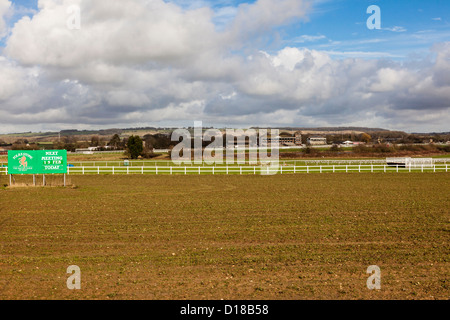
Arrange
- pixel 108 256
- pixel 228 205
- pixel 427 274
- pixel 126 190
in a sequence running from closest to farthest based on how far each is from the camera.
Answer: pixel 427 274 < pixel 108 256 < pixel 228 205 < pixel 126 190

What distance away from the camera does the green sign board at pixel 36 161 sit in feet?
87.5

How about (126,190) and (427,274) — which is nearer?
(427,274)

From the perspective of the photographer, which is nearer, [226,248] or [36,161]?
[226,248]

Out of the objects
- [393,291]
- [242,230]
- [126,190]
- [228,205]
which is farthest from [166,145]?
[393,291]

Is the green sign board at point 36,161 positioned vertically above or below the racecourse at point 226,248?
above

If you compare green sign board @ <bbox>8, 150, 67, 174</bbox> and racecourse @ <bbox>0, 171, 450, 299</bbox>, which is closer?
racecourse @ <bbox>0, 171, 450, 299</bbox>

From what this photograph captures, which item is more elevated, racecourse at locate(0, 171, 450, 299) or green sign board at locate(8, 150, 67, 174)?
green sign board at locate(8, 150, 67, 174)

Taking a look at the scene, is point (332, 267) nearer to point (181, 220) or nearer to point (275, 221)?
point (275, 221)

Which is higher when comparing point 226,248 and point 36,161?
point 36,161

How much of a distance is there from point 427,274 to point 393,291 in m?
1.38

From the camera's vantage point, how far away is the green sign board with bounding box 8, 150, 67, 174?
26.7m

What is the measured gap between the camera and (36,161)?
26.7m

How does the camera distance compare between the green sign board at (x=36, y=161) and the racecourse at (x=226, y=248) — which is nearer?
the racecourse at (x=226, y=248)

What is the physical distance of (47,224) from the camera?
45.4 ft
